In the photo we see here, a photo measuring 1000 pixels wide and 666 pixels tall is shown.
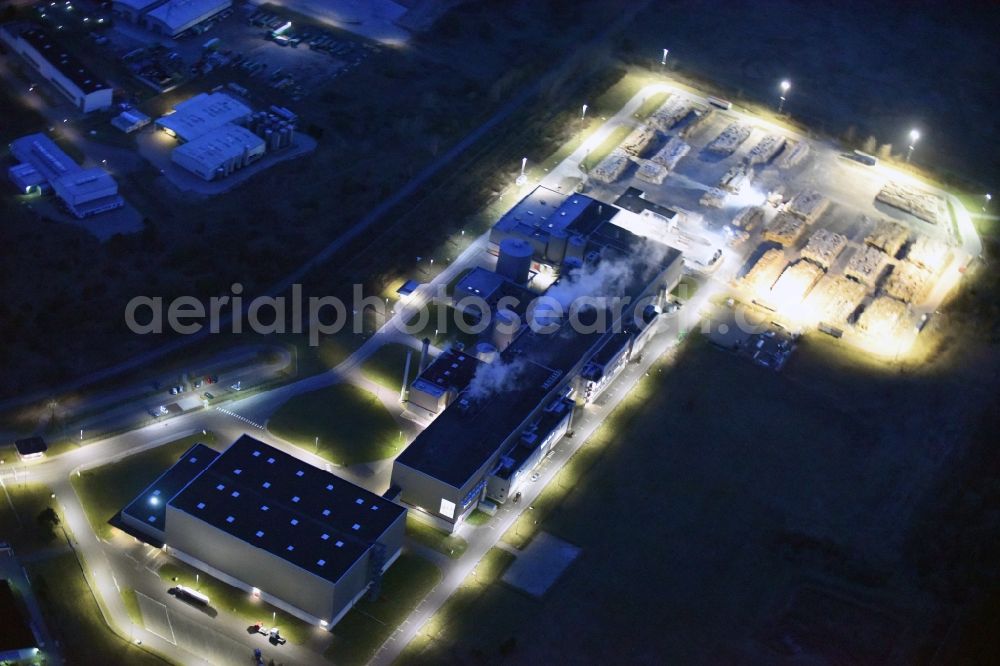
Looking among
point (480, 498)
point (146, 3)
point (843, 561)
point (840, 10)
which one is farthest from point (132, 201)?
point (840, 10)

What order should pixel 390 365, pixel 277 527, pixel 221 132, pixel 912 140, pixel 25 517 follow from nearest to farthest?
pixel 277 527, pixel 25 517, pixel 390 365, pixel 221 132, pixel 912 140

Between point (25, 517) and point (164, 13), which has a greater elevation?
point (164, 13)

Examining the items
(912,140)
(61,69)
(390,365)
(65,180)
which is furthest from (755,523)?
(61,69)

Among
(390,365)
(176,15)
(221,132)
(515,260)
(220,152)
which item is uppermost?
(515,260)

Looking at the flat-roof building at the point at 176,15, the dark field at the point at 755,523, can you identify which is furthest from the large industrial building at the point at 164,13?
the dark field at the point at 755,523

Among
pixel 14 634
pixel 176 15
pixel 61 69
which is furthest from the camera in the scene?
pixel 176 15

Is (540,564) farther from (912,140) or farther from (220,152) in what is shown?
(912,140)

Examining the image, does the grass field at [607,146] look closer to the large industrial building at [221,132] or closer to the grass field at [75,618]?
the large industrial building at [221,132]
